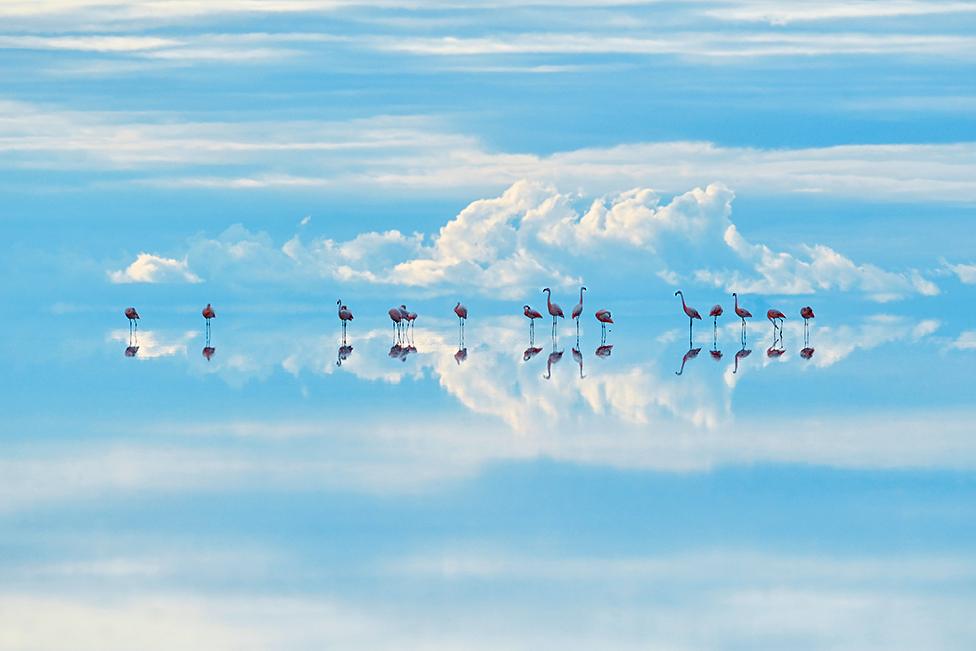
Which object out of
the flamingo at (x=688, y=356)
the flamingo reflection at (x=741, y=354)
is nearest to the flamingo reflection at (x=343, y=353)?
the flamingo at (x=688, y=356)

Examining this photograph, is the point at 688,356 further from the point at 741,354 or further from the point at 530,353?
the point at 530,353

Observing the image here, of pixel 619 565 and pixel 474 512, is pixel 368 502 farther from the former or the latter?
pixel 619 565

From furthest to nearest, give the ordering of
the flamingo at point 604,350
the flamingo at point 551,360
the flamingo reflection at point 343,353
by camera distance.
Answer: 1. the flamingo at point 604,350
2. the flamingo reflection at point 343,353
3. the flamingo at point 551,360

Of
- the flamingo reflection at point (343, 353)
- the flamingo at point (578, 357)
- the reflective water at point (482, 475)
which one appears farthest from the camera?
the flamingo reflection at point (343, 353)

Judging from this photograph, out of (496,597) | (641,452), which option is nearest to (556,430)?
(641,452)

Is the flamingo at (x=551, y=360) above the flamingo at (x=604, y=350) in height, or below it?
below

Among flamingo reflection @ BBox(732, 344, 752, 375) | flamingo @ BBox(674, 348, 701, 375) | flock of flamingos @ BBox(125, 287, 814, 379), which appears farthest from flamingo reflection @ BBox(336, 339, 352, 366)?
flamingo reflection @ BBox(732, 344, 752, 375)

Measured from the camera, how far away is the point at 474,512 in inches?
593

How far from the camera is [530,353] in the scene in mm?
32062

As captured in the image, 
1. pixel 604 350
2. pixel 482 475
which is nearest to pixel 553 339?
pixel 604 350

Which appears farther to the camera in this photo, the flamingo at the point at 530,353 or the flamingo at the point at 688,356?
the flamingo at the point at 530,353

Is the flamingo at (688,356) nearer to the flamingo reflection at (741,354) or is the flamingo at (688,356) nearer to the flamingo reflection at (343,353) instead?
the flamingo reflection at (741,354)

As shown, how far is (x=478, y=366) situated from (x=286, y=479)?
1199 centimetres

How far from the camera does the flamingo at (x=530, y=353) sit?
30.7 meters
